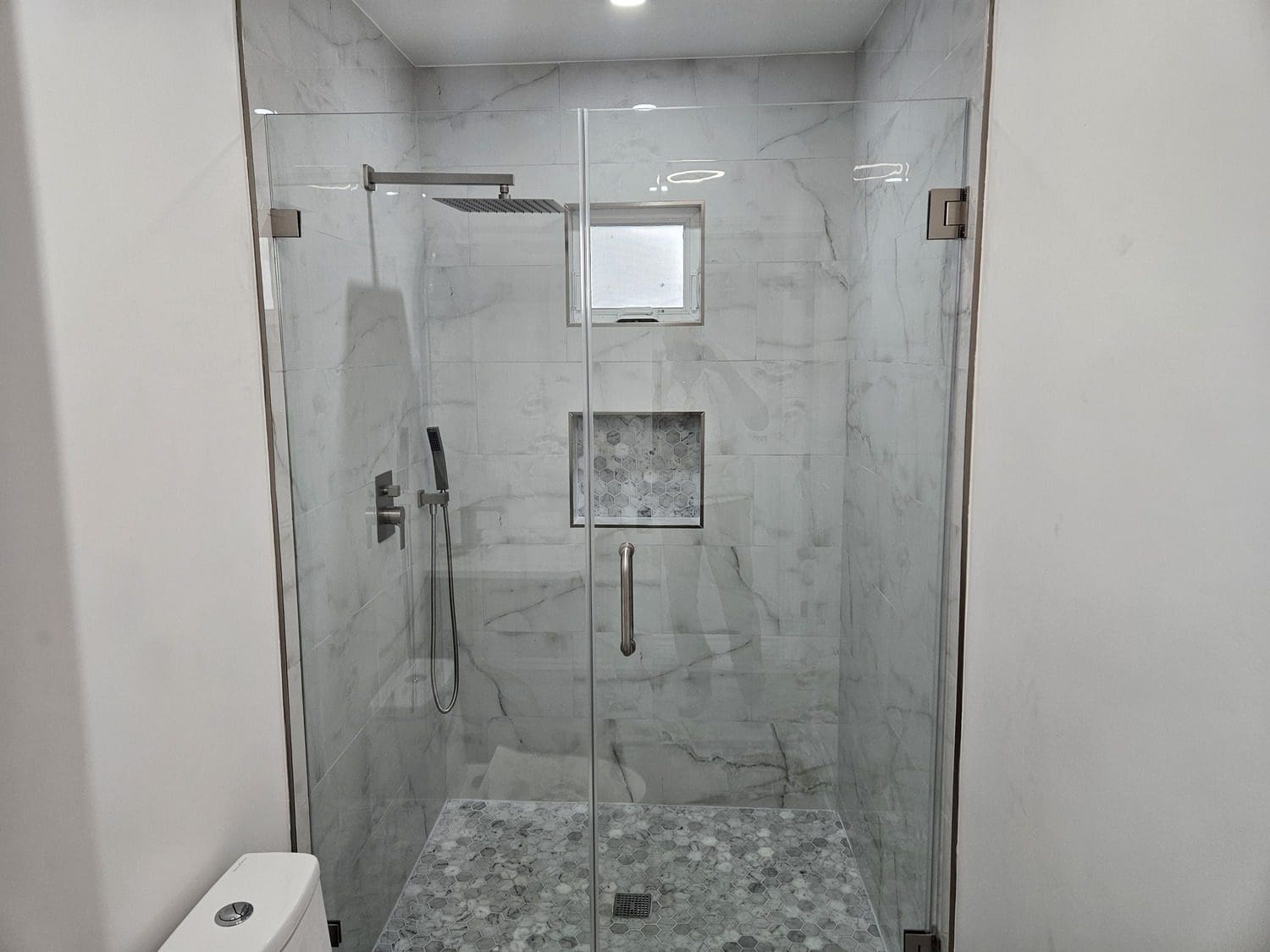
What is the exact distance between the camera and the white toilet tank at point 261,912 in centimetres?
137

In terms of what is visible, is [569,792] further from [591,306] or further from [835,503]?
[591,306]

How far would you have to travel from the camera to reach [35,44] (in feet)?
3.71

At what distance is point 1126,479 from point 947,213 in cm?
80

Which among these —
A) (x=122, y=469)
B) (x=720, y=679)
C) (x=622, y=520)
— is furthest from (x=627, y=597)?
(x=122, y=469)

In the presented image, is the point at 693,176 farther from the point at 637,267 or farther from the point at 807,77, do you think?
the point at 807,77

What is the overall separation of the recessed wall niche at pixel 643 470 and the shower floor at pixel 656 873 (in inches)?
27.8

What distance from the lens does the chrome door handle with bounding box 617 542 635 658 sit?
1.93 m

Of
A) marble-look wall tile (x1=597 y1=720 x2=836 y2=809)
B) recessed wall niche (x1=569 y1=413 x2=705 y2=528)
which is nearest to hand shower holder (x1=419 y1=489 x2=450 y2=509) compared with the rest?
recessed wall niche (x1=569 y1=413 x2=705 y2=528)

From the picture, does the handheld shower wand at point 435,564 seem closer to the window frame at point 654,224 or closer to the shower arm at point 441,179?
the window frame at point 654,224

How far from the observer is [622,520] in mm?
1924

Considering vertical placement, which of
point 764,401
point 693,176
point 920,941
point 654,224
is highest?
point 693,176

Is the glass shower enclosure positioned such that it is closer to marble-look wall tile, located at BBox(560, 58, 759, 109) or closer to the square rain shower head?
the square rain shower head

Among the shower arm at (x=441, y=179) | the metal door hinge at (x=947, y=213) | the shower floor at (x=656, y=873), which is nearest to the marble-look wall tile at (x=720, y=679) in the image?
the shower floor at (x=656, y=873)

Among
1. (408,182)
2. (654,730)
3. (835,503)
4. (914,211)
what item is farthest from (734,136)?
(654,730)
